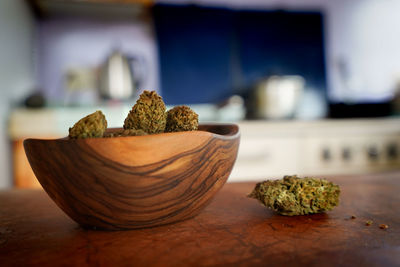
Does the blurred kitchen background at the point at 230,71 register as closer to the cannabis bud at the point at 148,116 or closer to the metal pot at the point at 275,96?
the metal pot at the point at 275,96

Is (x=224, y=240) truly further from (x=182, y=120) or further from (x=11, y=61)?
(x=11, y=61)

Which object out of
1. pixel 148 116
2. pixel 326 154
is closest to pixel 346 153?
pixel 326 154

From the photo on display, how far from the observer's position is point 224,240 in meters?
0.36

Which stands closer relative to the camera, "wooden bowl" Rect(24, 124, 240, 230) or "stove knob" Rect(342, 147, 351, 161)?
"wooden bowl" Rect(24, 124, 240, 230)

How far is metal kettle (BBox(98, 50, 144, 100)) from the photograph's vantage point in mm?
2240

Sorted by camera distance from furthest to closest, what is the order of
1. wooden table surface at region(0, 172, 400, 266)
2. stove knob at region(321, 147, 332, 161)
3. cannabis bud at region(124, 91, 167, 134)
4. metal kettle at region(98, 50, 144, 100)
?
1. metal kettle at region(98, 50, 144, 100)
2. stove knob at region(321, 147, 332, 161)
3. cannabis bud at region(124, 91, 167, 134)
4. wooden table surface at region(0, 172, 400, 266)


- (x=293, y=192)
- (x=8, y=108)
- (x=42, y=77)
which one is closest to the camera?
(x=293, y=192)

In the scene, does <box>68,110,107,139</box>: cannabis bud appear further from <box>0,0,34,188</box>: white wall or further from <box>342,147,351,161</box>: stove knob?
<box>342,147,351,161</box>: stove knob

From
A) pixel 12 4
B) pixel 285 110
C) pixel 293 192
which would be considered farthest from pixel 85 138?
pixel 285 110

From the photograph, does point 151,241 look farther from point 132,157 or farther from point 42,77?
point 42,77

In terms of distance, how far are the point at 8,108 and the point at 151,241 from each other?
172 centimetres

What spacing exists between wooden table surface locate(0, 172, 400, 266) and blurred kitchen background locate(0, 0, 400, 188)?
139 cm

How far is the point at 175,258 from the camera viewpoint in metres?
0.32

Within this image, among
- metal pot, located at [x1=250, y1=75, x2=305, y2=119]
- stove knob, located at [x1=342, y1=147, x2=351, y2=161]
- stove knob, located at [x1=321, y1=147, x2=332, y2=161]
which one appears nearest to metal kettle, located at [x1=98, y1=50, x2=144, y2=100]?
metal pot, located at [x1=250, y1=75, x2=305, y2=119]
